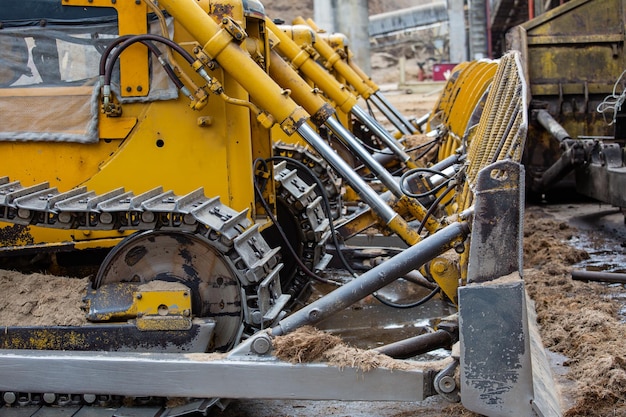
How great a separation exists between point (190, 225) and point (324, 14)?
23.7 metres

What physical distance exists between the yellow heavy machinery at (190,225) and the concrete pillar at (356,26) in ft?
72.9

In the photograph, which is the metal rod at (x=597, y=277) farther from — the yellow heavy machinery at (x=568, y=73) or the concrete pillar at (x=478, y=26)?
the concrete pillar at (x=478, y=26)

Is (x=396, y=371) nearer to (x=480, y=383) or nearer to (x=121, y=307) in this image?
(x=480, y=383)

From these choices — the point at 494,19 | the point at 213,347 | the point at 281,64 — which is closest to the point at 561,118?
the point at 281,64

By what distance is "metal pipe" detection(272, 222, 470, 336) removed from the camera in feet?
13.1

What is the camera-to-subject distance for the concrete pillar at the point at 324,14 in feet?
88.9

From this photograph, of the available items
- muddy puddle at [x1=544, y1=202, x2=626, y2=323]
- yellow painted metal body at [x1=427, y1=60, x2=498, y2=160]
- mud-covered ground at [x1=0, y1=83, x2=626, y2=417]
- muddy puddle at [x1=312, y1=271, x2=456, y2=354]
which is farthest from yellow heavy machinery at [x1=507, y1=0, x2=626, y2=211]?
muddy puddle at [x1=312, y1=271, x2=456, y2=354]

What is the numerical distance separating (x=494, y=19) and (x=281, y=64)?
85.7 ft

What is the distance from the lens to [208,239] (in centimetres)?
434

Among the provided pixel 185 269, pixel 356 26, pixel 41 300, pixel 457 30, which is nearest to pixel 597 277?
pixel 185 269

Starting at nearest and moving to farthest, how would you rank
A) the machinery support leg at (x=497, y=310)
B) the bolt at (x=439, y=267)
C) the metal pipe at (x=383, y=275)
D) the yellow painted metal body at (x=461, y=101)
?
1. the machinery support leg at (x=497, y=310)
2. the metal pipe at (x=383, y=275)
3. the bolt at (x=439, y=267)
4. the yellow painted metal body at (x=461, y=101)

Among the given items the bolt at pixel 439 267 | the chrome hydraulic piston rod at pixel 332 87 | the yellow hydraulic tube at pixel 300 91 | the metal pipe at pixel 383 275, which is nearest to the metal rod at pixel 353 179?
the bolt at pixel 439 267

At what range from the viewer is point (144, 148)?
4.98 metres

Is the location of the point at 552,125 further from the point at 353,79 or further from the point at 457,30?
the point at 457,30
